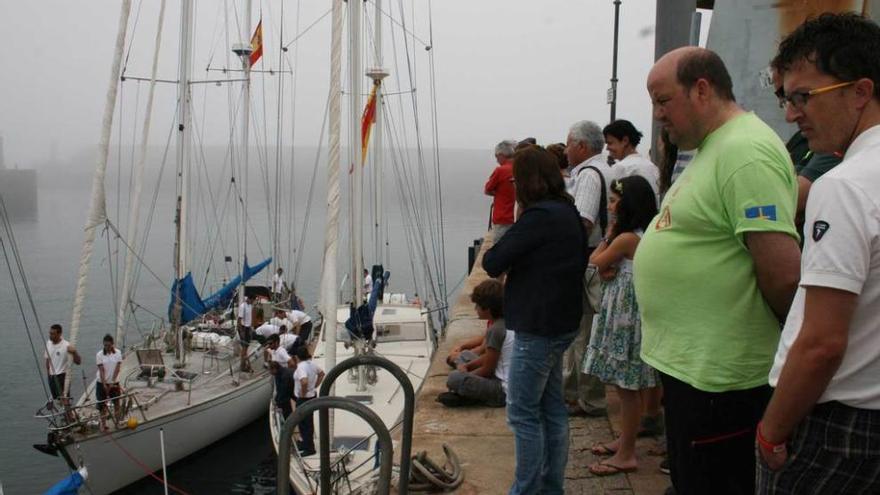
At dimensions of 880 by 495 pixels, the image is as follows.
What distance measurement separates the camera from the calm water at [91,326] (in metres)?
20.0

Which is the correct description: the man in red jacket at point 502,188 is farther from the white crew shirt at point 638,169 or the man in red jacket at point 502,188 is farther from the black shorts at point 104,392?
the black shorts at point 104,392

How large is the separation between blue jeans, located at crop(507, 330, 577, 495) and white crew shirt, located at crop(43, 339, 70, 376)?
13598mm

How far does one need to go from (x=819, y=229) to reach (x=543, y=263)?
71.2 inches

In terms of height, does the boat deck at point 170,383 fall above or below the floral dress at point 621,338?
below

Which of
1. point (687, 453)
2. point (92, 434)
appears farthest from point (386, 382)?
point (687, 453)

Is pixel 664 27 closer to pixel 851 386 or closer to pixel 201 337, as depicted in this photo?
pixel 851 386

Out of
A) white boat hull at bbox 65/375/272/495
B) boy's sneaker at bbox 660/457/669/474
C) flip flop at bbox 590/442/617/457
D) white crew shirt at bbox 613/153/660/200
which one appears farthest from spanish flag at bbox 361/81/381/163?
boy's sneaker at bbox 660/457/669/474

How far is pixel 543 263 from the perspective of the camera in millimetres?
3555

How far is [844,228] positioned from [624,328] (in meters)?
2.32

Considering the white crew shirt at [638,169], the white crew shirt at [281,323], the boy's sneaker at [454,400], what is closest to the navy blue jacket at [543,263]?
the white crew shirt at [638,169]

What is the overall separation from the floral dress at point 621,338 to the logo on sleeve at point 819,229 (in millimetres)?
2175

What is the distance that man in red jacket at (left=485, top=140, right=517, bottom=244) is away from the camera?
855 cm

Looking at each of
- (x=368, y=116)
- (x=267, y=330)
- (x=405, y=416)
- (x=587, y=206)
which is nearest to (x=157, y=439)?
(x=267, y=330)

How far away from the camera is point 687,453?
8.22 feet
